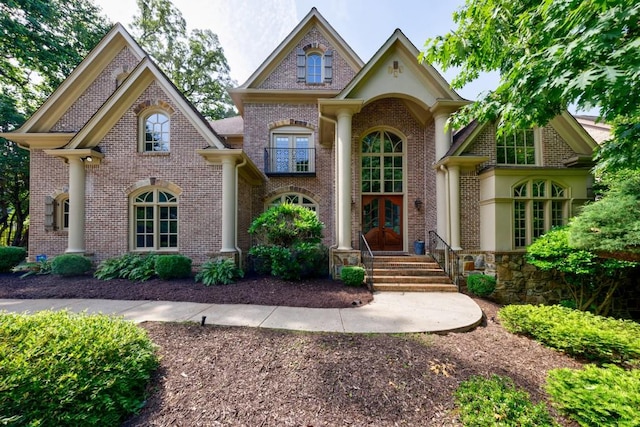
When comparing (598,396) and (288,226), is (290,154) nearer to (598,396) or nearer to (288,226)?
(288,226)

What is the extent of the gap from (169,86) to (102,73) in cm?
472

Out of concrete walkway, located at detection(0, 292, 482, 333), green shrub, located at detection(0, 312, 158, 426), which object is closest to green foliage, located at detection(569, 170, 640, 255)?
concrete walkway, located at detection(0, 292, 482, 333)

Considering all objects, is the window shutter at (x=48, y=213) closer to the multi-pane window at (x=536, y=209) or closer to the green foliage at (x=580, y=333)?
the green foliage at (x=580, y=333)

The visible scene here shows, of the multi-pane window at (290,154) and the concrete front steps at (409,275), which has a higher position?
the multi-pane window at (290,154)

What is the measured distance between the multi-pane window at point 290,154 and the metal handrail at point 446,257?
5473 millimetres

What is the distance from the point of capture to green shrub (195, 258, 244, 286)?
731 centimetres

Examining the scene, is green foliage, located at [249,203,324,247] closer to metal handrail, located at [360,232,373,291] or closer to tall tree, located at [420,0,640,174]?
metal handrail, located at [360,232,373,291]

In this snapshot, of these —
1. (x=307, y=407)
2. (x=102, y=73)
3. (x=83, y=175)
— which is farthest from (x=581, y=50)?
(x=102, y=73)

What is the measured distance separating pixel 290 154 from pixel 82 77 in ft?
28.2

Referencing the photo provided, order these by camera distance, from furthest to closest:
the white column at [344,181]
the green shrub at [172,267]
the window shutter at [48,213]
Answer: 1. the window shutter at [48,213]
2. the white column at [344,181]
3. the green shrub at [172,267]

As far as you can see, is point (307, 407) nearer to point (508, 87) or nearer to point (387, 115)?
point (508, 87)

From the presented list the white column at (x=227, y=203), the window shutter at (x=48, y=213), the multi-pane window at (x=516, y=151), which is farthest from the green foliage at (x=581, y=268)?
the window shutter at (x=48, y=213)

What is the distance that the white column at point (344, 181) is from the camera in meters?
8.05

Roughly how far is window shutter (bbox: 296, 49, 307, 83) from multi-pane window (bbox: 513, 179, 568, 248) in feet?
29.8
